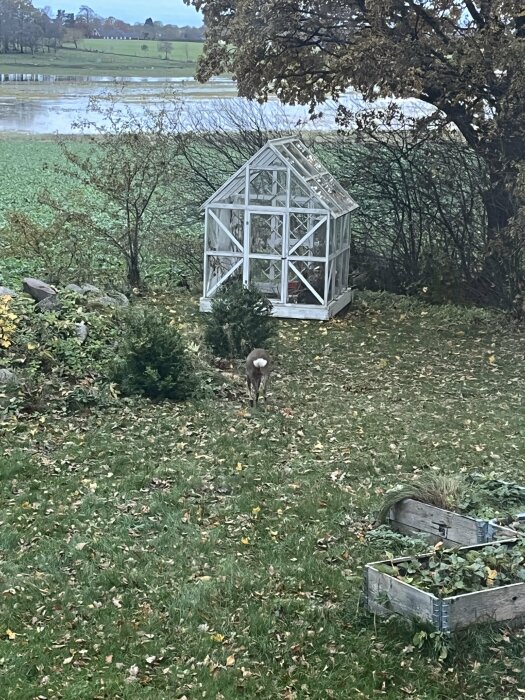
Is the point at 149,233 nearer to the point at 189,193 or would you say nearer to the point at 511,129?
the point at 189,193

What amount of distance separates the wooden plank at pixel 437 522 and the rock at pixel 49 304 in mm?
6860

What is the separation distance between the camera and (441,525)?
21.2 feet

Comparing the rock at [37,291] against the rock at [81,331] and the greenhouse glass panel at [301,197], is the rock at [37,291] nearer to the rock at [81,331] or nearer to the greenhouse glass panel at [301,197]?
the rock at [81,331]

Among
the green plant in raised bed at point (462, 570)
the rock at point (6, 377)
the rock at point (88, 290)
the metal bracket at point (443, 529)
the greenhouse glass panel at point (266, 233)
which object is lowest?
the rock at point (6, 377)

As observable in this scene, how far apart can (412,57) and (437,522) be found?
33.1 ft

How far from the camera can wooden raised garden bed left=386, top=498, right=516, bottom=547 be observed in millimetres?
6133

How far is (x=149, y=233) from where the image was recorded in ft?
60.8

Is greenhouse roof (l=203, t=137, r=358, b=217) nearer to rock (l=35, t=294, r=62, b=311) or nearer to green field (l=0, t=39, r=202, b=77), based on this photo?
rock (l=35, t=294, r=62, b=311)

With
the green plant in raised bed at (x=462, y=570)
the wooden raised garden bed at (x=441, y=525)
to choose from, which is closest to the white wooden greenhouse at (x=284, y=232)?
the wooden raised garden bed at (x=441, y=525)

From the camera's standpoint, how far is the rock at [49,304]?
40.2ft

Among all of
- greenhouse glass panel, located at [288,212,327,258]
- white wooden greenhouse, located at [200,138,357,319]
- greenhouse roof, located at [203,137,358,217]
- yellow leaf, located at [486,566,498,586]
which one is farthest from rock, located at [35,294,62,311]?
yellow leaf, located at [486,566,498,586]

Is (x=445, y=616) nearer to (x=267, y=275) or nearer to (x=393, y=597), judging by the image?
(x=393, y=597)

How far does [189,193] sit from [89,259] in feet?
10.8

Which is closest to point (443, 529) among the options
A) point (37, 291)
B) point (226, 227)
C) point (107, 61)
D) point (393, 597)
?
point (393, 597)
